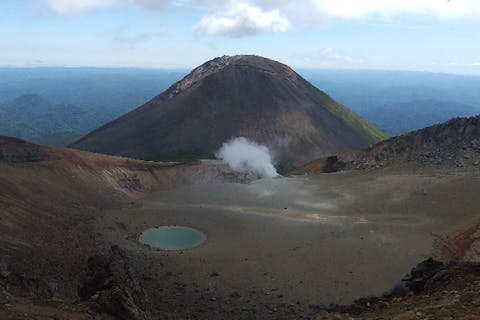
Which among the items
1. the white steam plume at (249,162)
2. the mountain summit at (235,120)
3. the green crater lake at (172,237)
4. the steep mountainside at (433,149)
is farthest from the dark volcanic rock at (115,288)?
the mountain summit at (235,120)

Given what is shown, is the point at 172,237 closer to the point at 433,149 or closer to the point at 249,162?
the point at 249,162

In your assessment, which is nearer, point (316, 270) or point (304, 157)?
point (316, 270)

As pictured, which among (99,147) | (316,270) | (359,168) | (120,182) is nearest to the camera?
(316,270)

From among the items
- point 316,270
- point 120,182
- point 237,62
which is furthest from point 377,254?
point 237,62

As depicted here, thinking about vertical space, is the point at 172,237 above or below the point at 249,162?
below

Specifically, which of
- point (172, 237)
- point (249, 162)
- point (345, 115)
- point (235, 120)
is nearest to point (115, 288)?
point (172, 237)

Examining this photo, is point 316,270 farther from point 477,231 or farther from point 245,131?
point 245,131
